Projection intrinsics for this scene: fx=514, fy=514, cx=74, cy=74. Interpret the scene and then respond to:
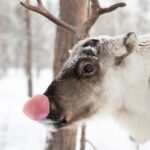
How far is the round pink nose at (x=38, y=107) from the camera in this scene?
10.1 ft

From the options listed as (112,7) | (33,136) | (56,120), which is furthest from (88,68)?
(33,136)

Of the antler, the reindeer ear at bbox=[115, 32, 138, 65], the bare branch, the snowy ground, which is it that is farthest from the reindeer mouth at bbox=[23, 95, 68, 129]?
the snowy ground

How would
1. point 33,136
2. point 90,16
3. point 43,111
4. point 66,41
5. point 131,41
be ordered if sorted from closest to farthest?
point 43,111 → point 131,41 → point 90,16 → point 66,41 → point 33,136

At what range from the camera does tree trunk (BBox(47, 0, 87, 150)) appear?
19.9 feet

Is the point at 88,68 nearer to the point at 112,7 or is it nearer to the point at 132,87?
the point at 132,87

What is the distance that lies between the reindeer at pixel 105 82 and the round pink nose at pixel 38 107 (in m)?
0.10

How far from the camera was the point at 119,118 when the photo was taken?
345 centimetres

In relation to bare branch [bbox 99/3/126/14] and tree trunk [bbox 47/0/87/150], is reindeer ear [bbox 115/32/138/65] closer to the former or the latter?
bare branch [bbox 99/3/126/14]

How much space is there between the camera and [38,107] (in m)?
3.10

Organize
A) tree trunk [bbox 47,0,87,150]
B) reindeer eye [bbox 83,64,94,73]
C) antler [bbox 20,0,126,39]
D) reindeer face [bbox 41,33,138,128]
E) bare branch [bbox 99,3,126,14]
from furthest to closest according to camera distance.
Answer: tree trunk [bbox 47,0,87,150], antler [bbox 20,0,126,39], bare branch [bbox 99,3,126,14], reindeer eye [bbox 83,64,94,73], reindeer face [bbox 41,33,138,128]

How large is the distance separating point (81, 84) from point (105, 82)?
0.52ft

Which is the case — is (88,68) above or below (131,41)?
below

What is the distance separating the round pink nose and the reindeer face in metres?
0.05

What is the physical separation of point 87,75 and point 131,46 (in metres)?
0.33
